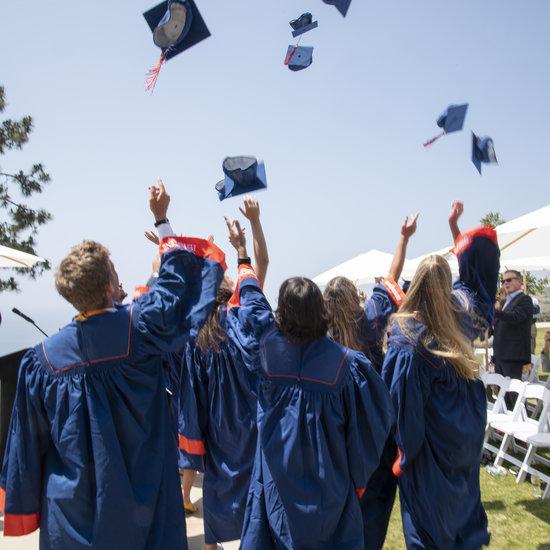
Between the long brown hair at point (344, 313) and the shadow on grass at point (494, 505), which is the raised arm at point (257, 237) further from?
the shadow on grass at point (494, 505)

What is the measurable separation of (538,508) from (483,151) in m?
3.11

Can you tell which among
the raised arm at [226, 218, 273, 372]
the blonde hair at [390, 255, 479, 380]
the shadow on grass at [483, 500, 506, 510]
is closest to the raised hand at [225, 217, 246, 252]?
the raised arm at [226, 218, 273, 372]

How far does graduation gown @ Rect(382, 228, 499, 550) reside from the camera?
129 inches

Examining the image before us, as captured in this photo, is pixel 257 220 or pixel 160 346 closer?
pixel 160 346

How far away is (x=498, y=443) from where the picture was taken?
715 cm

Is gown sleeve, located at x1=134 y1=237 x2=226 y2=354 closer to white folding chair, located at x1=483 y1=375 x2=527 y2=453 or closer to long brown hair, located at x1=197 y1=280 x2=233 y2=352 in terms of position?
long brown hair, located at x1=197 y1=280 x2=233 y2=352

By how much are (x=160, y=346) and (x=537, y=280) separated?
26.8 meters

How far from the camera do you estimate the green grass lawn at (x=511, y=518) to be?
4.25 metres

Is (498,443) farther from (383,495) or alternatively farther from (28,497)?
(28,497)

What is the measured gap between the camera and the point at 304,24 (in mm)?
4957

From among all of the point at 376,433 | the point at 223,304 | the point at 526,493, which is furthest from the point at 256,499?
the point at 526,493

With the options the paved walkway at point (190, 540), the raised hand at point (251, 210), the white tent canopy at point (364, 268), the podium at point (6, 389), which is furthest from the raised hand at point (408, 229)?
the white tent canopy at point (364, 268)

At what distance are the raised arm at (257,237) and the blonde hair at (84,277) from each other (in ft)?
3.21

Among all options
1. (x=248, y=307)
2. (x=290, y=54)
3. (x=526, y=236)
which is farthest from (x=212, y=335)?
(x=526, y=236)
